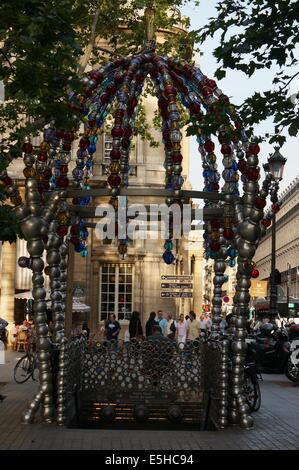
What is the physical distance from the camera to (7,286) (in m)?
37.4

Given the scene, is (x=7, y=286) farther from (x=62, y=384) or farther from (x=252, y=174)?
(x=252, y=174)

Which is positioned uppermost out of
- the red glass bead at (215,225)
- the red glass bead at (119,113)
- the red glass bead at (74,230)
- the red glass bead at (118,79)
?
the red glass bead at (118,79)

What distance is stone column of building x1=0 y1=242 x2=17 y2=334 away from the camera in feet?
122

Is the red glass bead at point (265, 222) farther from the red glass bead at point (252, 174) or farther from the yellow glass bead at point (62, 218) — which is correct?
the yellow glass bead at point (62, 218)

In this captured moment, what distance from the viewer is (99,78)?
49.4 ft

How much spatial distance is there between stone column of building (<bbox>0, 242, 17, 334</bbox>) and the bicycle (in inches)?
612

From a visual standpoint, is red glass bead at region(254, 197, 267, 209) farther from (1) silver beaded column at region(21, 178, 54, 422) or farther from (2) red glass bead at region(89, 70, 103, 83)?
(2) red glass bead at region(89, 70, 103, 83)

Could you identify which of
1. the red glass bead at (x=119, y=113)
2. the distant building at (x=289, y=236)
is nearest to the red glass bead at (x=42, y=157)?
the red glass bead at (x=119, y=113)

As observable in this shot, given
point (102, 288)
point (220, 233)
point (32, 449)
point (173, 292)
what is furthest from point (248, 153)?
point (102, 288)

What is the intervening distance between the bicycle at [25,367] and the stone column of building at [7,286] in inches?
612

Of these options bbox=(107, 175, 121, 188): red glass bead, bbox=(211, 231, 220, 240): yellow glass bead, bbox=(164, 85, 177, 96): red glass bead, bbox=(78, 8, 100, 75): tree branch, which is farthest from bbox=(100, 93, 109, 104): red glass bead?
bbox=(78, 8, 100, 75): tree branch

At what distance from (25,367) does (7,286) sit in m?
16.0

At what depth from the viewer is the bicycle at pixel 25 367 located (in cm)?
2145

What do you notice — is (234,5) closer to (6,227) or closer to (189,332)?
(6,227)
